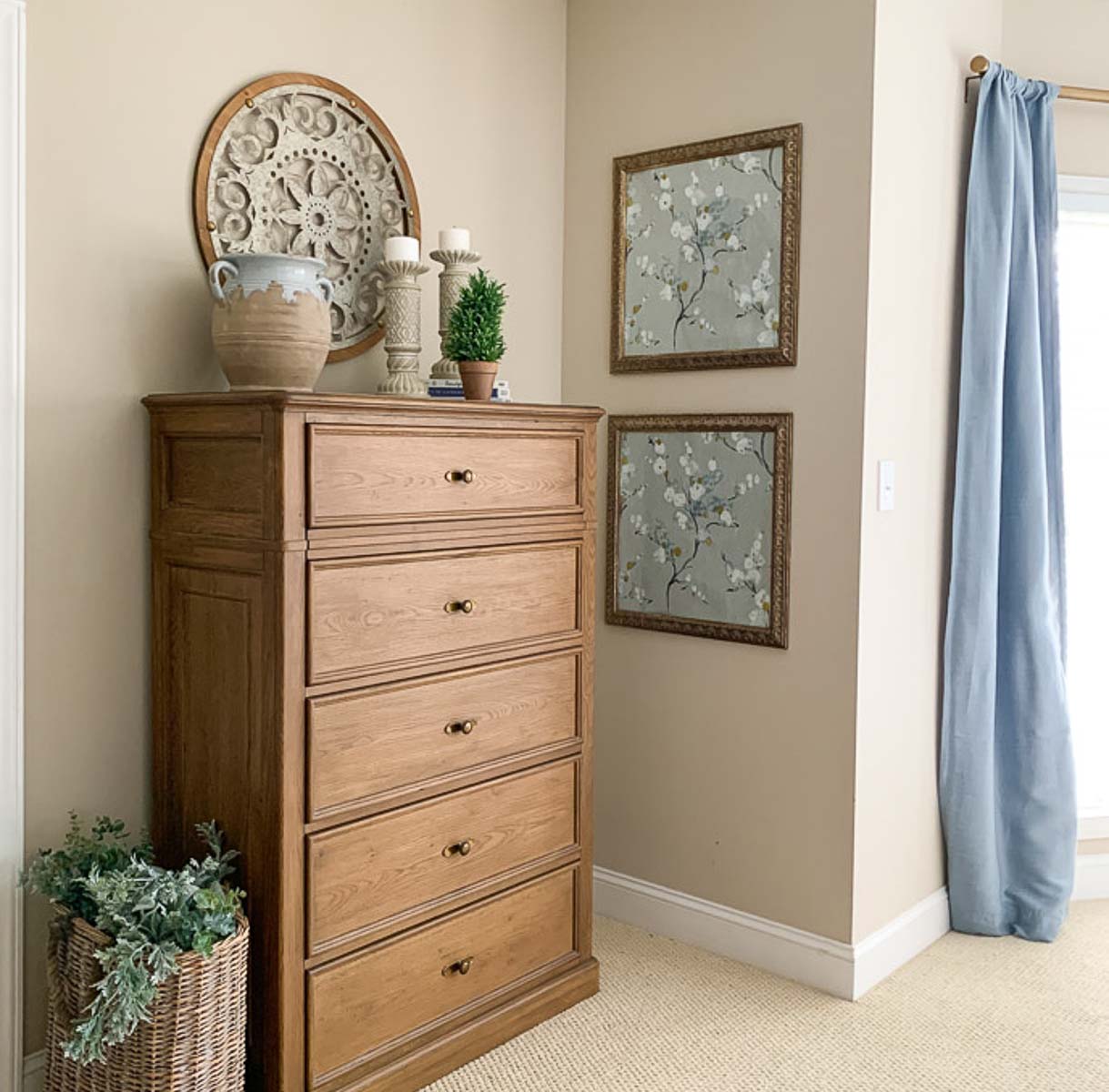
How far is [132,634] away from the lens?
234 centimetres

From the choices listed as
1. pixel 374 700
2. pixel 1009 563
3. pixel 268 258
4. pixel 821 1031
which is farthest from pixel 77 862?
pixel 1009 563

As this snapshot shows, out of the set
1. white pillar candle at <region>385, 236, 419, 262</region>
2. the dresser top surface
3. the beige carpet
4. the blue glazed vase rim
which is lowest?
the beige carpet

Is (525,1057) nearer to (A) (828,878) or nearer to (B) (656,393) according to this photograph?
(A) (828,878)

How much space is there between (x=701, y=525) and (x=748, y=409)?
0.32 meters

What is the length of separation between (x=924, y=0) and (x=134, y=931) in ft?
8.67

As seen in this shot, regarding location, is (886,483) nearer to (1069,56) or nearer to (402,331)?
A: (402,331)

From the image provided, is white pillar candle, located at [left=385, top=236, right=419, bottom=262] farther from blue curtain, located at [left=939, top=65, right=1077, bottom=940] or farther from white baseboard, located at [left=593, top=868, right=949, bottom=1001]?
white baseboard, located at [left=593, top=868, right=949, bottom=1001]

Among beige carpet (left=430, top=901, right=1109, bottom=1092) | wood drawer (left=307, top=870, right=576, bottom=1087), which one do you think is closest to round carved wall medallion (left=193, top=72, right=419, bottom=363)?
wood drawer (left=307, top=870, right=576, bottom=1087)

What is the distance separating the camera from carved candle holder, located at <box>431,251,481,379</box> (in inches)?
105

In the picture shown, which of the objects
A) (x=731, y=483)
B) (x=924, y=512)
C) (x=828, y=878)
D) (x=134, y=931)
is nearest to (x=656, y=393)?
(x=731, y=483)

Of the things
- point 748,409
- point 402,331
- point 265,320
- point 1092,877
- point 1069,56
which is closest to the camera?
point 265,320

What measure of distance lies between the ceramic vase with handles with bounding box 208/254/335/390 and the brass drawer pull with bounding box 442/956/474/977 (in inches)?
47.3

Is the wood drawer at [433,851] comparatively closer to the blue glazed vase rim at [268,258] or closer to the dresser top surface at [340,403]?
the dresser top surface at [340,403]

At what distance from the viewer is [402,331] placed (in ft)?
8.42
